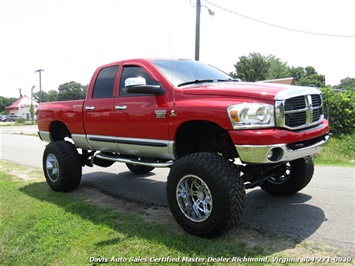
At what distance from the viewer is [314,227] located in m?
3.78

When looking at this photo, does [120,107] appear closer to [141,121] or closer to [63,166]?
[141,121]

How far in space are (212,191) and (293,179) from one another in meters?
1.91

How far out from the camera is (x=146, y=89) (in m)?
4.09

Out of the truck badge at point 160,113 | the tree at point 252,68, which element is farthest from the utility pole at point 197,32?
the tree at point 252,68

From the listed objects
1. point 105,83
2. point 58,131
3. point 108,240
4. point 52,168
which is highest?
point 105,83

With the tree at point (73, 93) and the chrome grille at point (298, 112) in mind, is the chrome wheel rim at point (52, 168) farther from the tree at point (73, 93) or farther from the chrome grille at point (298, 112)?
the chrome grille at point (298, 112)

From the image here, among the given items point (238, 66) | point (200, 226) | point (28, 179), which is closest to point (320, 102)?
point (200, 226)

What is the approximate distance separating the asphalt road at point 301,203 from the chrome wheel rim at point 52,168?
70 centimetres

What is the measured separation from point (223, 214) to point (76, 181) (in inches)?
135

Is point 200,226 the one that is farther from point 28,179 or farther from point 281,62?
point 281,62

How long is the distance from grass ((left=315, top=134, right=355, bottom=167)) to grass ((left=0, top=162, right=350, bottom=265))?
5510mm

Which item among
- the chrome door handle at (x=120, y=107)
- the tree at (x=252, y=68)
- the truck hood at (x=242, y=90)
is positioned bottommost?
the chrome door handle at (x=120, y=107)

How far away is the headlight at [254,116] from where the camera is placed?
3375mm

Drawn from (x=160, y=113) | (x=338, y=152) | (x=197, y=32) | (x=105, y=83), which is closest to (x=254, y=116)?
(x=160, y=113)
